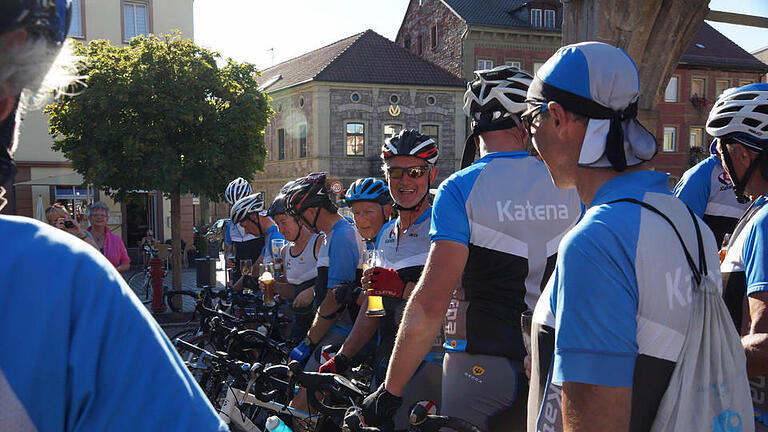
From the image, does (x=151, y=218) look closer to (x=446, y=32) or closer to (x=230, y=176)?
(x=230, y=176)

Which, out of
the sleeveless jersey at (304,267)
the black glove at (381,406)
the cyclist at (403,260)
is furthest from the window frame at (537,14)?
the black glove at (381,406)

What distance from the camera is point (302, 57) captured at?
43.0 m

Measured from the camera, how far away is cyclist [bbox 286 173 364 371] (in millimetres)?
4379

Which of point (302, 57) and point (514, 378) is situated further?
point (302, 57)

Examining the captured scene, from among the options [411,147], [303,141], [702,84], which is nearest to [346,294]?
[411,147]

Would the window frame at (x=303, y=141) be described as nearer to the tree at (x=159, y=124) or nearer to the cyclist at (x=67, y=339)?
the tree at (x=159, y=124)

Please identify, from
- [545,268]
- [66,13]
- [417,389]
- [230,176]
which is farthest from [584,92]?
[230,176]

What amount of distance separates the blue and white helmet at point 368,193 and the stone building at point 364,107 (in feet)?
98.6

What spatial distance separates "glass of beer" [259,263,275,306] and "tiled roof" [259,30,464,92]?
1169 inches

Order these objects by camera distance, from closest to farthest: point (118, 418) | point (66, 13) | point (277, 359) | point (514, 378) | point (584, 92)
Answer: point (118, 418)
point (66, 13)
point (584, 92)
point (514, 378)
point (277, 359)

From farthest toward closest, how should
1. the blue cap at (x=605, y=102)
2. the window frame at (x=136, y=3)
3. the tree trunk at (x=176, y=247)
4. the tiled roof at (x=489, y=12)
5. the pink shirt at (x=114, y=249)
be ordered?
the tiled roof at (x=489, y=12) < the window frame at (x=136, y=3) < the tree trunk at (x=176, y=247) < the pink shirt at (x=114, y=249) < the blue cap at (x=605, y=102)

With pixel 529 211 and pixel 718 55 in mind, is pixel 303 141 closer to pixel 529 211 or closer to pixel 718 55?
pixel 718 55

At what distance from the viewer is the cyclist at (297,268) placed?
5117 millimetres

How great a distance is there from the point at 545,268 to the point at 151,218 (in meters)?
23.8
